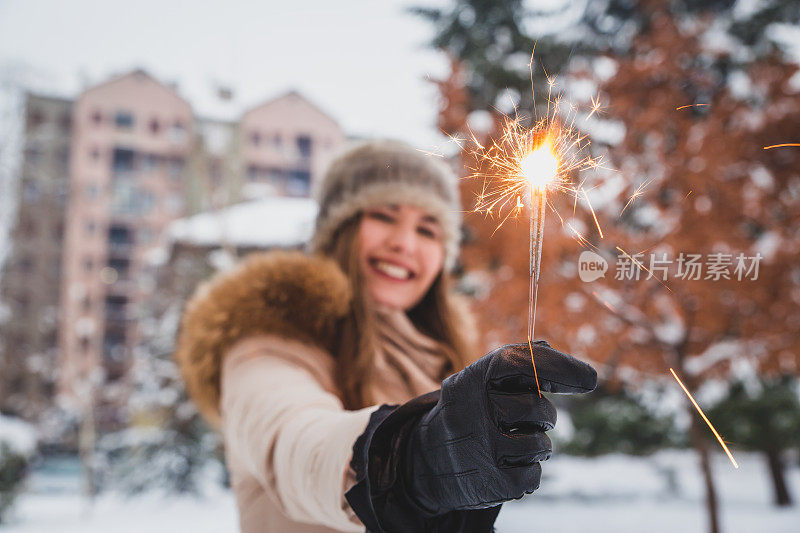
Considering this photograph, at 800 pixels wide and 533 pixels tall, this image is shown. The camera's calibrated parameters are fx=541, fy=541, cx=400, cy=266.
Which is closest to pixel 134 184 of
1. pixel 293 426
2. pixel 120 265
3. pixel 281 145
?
pixel 120 265

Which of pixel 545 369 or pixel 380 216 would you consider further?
pixel 380 216

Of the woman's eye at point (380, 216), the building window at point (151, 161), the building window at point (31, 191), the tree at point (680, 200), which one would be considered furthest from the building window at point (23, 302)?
the woman's eye at point (380, 216)

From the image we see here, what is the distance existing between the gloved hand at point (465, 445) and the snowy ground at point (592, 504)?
262 cm

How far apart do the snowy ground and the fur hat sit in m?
2.37

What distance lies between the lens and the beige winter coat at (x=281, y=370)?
45 centimetres

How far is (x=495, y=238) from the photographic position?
98 cm

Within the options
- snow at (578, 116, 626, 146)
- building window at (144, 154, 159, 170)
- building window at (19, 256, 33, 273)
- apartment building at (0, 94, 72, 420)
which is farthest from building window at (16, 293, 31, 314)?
snow at (578, 116, 626, 146)

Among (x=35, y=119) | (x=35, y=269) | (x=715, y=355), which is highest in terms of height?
(x=35, y=119)

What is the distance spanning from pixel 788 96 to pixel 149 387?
170 inches

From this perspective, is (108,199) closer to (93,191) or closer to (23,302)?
(93,191)

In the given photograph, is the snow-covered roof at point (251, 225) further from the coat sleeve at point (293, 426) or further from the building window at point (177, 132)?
the coat sleeve at point (293, 426)

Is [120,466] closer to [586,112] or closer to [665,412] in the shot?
[665,412]

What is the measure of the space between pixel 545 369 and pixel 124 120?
17.7 ft

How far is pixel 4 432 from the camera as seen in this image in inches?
Result: 114
